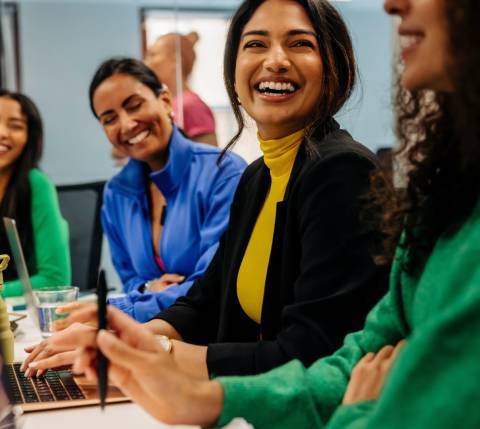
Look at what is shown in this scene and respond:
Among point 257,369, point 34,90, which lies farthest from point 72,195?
point 34,90

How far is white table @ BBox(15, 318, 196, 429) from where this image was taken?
1044 millimetres

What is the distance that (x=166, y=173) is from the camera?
2262mm

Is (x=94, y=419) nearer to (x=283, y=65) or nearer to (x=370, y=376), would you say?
(x=370, y=376)

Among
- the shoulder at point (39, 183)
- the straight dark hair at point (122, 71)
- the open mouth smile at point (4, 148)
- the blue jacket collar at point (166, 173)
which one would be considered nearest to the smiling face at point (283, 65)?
the blue jacket collar at point (166, 173)

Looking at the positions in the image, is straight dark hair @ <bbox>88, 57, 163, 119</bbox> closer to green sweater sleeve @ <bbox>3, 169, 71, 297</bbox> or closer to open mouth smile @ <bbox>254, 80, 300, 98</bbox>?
green sweater sleeve @ <bbox>3, 169, 71, 297</bbox>

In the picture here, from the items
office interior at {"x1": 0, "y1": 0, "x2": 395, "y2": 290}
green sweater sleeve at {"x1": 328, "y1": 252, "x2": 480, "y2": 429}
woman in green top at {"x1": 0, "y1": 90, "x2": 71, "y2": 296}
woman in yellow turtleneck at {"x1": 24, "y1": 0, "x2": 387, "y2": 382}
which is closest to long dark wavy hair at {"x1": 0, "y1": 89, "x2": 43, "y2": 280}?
woman in green top at {"x1": 0, "y1": 90, "x2": 71, "y2": 296}

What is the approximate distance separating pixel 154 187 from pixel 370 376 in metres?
1.57

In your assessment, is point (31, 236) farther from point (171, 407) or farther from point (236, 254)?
point (171, 407)

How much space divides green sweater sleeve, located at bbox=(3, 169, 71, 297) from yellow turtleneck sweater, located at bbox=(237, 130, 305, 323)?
1277mm

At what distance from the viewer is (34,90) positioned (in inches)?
229

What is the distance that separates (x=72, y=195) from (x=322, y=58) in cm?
181

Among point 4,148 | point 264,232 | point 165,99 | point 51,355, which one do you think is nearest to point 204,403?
point 51,355

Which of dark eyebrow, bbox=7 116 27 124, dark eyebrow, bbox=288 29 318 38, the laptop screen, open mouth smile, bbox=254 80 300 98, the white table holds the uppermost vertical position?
dark eyebrow, bbox=288 29 318 38

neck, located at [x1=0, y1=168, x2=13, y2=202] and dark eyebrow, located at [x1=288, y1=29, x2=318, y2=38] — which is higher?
dark eyebrow, located at [x1=288, y1=29, x2=318, y2=38]
